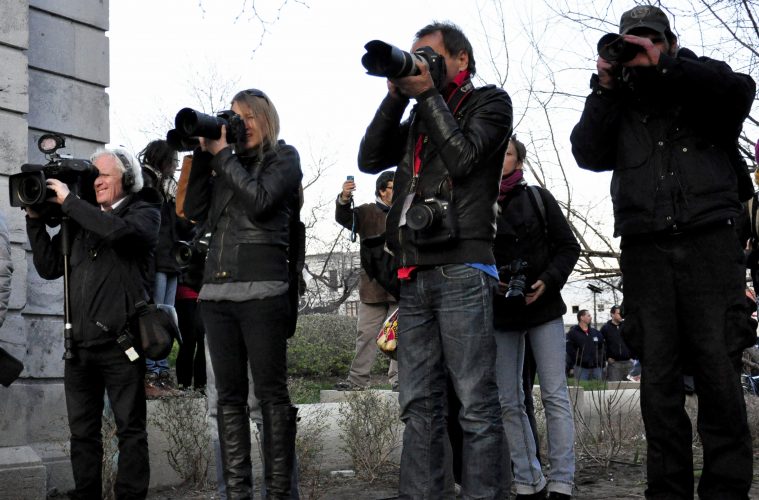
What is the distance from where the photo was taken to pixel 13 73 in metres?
5.85

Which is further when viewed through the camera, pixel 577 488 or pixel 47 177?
pixel 577 488

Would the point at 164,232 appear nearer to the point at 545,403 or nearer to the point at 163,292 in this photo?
the point at 163,292

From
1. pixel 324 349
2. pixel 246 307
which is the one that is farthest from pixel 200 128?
pixel 324 349

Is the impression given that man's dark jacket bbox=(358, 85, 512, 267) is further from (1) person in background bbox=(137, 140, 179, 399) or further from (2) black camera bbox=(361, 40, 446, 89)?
(1) person in background bbox=(137, 140, 179, 399)

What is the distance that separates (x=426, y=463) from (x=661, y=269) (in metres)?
1.19

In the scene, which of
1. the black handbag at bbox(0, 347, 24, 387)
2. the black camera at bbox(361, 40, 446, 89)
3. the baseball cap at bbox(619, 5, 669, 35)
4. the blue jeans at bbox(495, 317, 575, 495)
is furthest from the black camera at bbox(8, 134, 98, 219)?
the baseball cap at bbox(619, 5, 669, 35)

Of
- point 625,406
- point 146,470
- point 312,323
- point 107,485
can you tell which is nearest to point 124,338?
point 146,470

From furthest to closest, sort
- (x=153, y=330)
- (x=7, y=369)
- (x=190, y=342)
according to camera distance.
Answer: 1. (x=190, y=342)
2. (x=7, y=369)
3. (x=153, y=330)

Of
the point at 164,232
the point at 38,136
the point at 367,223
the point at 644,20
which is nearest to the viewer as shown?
the point at 644,20

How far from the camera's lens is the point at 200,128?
4.36 m

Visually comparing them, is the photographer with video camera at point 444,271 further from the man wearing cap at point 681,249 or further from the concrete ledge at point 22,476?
the concrete ledge at point 22,476

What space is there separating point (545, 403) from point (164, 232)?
11.3 feet

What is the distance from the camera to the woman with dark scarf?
5020 millimetres

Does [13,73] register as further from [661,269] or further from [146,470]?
[661,269]
